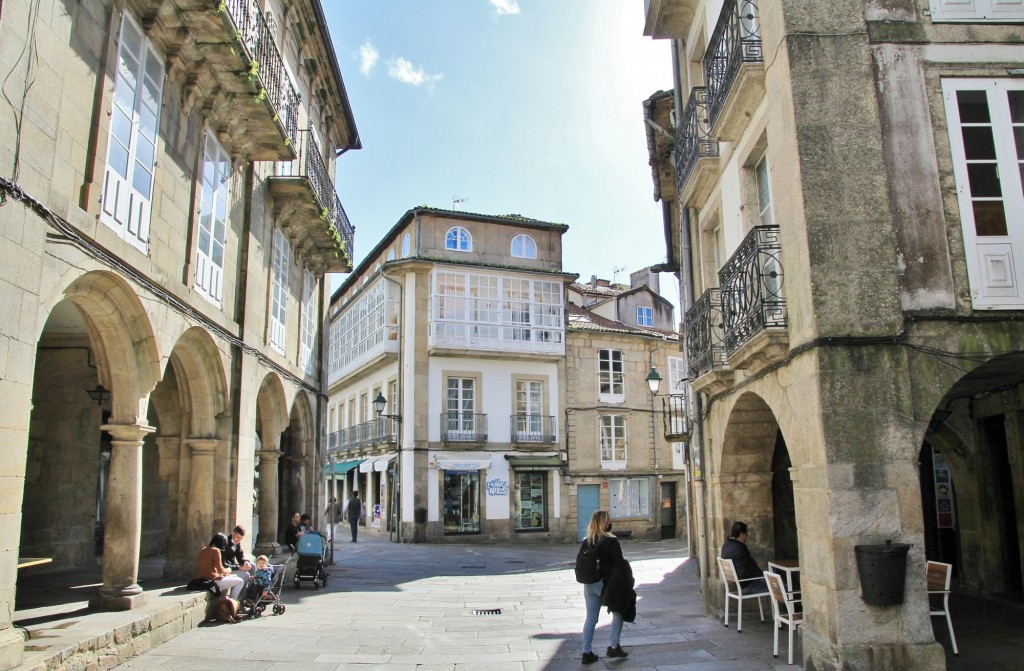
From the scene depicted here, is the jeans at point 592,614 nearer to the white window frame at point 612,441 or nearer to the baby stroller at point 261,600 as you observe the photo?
the baby stroller at point 261,600

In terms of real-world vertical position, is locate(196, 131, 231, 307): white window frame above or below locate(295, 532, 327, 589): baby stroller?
above

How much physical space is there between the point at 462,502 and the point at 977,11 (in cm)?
2237

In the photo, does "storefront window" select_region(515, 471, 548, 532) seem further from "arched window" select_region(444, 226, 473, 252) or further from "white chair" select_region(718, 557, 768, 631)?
"white chair" select_region(718, 557, 768, 631)

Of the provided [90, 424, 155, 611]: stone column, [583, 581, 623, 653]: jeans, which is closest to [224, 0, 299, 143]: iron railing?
[90, 424, 155, 611]: stone column

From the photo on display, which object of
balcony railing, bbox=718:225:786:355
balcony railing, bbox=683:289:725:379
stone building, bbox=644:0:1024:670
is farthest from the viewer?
balcony railing, bbox=683:289:725:379

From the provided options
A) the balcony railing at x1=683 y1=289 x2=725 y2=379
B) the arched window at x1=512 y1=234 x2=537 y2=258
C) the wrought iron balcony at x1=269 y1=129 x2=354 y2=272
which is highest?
the arched window at x1=512 y1=234 x2=537 y2=258

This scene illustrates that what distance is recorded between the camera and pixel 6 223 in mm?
5770

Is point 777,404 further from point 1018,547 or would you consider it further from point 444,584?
point 444,584

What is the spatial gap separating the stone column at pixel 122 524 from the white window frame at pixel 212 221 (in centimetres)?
256

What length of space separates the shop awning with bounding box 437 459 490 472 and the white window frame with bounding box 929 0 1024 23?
70.2 feet

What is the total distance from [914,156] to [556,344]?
70.4 ft

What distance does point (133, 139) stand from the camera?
834 centimetres

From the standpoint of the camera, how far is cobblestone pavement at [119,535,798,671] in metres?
7.66

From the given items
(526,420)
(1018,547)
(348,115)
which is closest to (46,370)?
(348,115)
